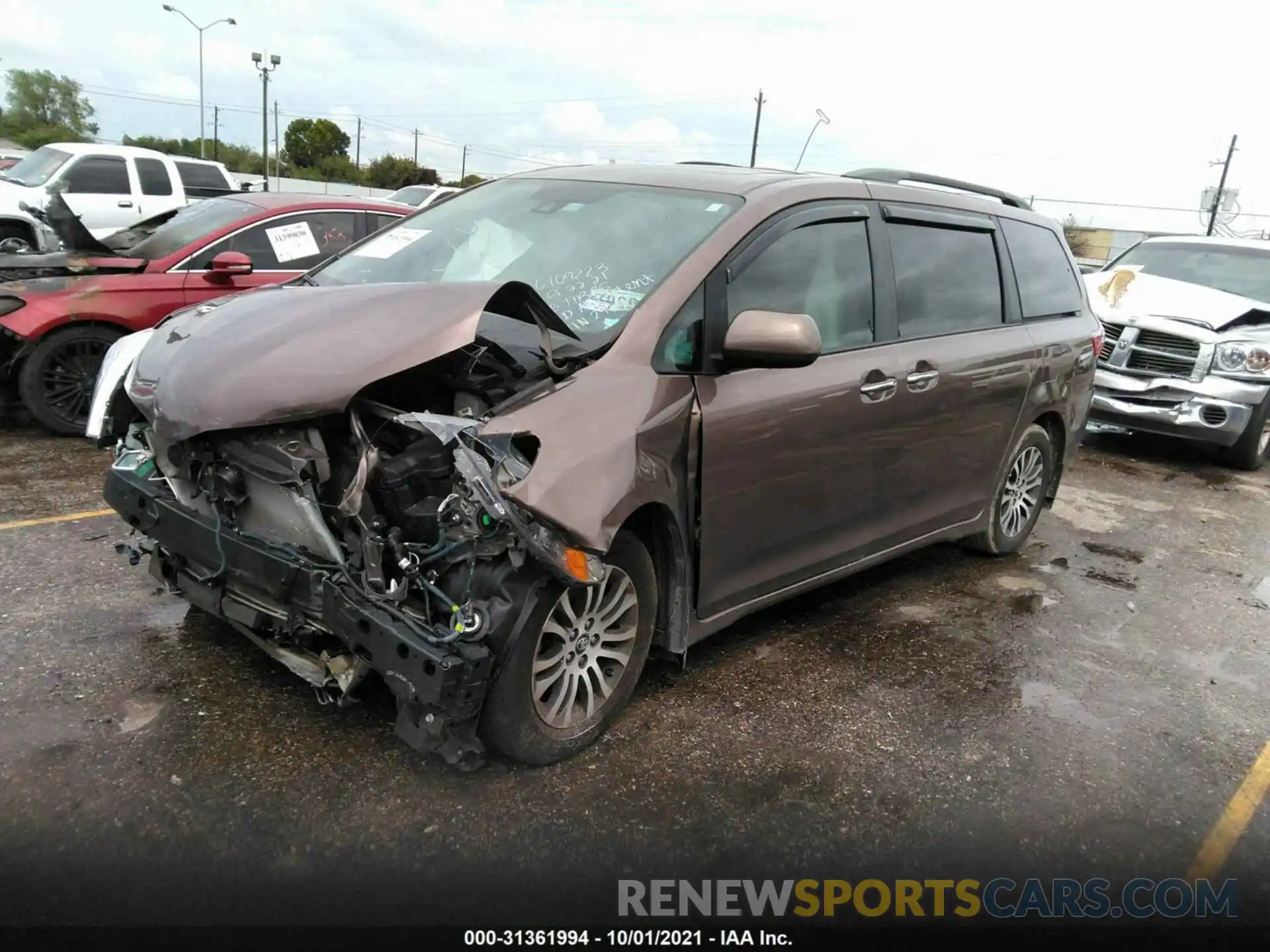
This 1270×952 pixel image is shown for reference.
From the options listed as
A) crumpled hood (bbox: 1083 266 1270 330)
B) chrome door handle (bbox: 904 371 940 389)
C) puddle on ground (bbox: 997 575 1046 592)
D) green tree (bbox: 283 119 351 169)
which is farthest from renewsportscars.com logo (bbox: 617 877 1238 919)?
green tree (bbox: 283 119 351 169)

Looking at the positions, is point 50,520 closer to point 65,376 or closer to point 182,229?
point 65,376

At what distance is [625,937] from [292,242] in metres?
6.09

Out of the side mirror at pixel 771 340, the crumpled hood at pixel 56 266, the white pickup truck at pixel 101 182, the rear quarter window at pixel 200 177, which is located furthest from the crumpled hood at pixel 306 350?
the rear quarter window at pixel 200 177

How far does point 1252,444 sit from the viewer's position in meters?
8.34

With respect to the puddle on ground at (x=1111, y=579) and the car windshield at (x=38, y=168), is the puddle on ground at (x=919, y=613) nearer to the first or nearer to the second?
the puddle on ground at (x=1111, y=579)

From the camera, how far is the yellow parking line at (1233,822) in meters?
2.89

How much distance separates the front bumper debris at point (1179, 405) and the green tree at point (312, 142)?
235 ft

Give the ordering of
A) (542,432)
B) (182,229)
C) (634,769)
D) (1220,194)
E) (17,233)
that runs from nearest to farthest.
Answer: (542,432) → (634,769) → (182,229) → (17,233) → (1220,194)

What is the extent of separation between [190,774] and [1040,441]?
4.47 m

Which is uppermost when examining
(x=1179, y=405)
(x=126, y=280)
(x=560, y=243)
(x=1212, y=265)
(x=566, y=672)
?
(x=1212, y=265)

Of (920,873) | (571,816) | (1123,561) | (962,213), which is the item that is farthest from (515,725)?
(1123,561)

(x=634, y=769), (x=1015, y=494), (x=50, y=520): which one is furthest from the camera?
(x=1015, y=494)

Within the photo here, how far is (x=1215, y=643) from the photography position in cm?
461

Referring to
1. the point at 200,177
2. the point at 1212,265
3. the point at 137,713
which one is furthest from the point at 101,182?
the point at 1212,265
